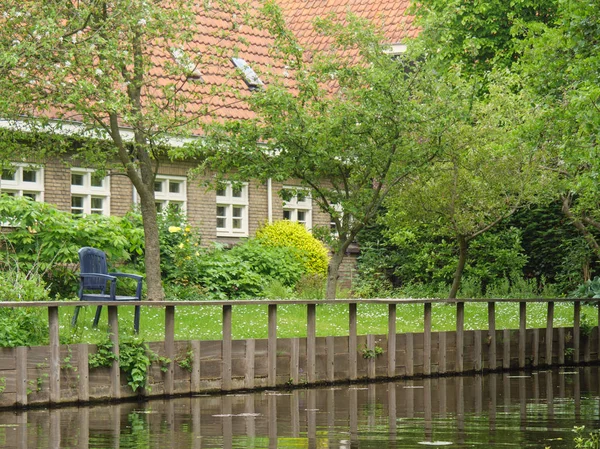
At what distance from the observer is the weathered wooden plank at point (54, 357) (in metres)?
16.1

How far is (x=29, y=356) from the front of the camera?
1598 cm

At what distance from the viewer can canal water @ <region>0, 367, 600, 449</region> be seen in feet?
39.8

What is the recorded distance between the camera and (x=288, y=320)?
79.4 ft

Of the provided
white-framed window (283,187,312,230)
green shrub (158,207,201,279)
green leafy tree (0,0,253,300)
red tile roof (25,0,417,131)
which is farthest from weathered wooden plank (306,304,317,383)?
white-framed window (283,187,312,230)

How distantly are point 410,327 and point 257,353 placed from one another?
6.58 meters

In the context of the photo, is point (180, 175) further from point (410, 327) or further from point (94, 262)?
point (94, 262)

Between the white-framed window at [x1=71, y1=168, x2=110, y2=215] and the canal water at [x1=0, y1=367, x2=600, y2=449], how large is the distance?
40.8 feet

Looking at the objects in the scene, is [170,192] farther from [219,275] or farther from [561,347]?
[561,347]

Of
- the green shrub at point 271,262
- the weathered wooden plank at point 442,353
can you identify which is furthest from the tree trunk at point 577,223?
the weathered wooden plank at point 442,353

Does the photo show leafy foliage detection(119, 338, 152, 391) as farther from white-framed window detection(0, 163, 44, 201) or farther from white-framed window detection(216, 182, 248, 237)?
white-framed window detection(216, 182, 248, 237)

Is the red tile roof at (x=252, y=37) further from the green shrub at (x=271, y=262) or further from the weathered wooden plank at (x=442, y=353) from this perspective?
the weathered wooden plank at (x=442, y=353)

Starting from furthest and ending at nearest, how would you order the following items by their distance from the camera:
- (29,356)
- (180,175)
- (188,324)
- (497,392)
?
(180,175) < (188,324) < (497,392) < (29,356)

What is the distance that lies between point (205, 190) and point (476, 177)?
5905 mm

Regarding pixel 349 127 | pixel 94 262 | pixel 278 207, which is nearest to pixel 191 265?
pixel 278 207
